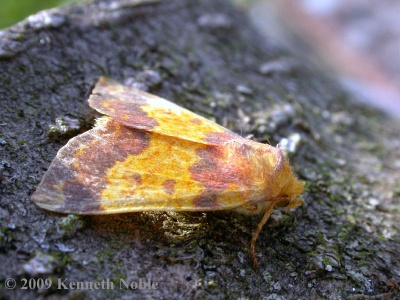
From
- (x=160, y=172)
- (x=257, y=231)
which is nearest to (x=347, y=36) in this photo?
(x=257, y=231)

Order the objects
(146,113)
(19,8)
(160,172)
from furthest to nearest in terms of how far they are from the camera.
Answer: (19,8) < (146,113) < (160,172)

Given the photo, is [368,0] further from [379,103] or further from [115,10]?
[115,10]

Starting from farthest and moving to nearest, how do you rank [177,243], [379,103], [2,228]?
[379,103], [177,243], [2,228]

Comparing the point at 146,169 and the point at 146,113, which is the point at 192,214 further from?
the point at 146,113

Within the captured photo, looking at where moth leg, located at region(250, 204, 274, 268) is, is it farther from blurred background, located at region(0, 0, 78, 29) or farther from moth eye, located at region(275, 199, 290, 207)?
blurred background, located at region(0, 0, 78, 29)

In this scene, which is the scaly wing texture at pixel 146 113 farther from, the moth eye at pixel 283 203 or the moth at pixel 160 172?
the moth eye at pixel 283 203

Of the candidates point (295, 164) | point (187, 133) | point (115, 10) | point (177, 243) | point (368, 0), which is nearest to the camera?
point (177, 243)

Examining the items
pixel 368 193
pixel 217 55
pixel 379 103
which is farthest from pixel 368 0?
pixel 368 193
